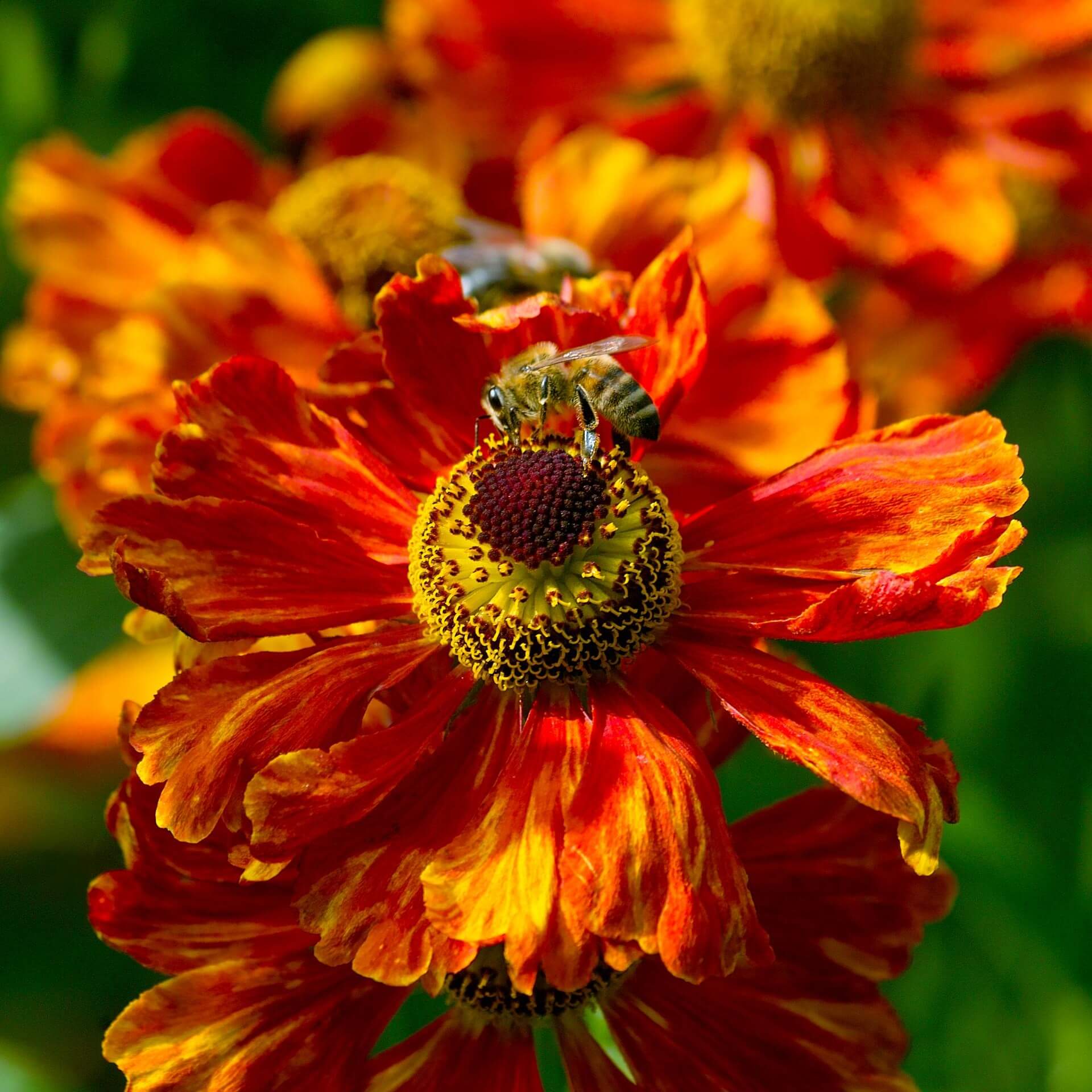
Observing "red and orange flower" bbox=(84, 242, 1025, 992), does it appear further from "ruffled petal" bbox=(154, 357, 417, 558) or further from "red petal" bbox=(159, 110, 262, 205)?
"red petal" bbox=(159, 110, 262, 205)

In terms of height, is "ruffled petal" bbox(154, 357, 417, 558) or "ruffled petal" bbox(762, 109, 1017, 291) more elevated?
"ruffled petal" bbox(154, 357, 417, 558)

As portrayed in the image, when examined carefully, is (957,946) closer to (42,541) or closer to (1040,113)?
(1040,113)

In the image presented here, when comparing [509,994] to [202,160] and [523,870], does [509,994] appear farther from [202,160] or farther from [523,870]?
[202,160]

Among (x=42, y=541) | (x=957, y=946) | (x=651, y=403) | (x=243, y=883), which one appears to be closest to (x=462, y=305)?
(x=651, y=403)

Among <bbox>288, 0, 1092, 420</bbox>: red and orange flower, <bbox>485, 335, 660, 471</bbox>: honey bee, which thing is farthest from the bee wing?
<bbox>288, 0, 1092, 420</bbox>: red and orange flower

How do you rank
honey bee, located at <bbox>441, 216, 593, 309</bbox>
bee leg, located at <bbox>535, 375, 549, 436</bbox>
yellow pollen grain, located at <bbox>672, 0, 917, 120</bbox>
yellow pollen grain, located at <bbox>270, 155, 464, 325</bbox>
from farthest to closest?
yellow pollen grain, located at <bbox>672, 0, 917, 120</bbox>, yellow pollen grain, located at <bbox>270, 155, 464, 325</bbox>, honey bee, located at <bbox>441, 216, 593, 309</bbox>, bee leg, located at <bbox>535, 375, 549, 436</bbox>

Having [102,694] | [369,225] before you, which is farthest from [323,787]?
[102,694]
